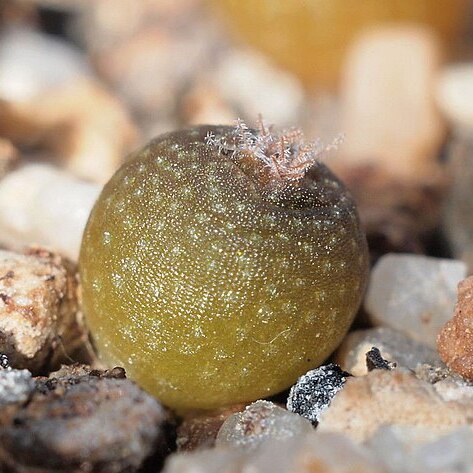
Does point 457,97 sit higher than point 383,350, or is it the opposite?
point 457,97

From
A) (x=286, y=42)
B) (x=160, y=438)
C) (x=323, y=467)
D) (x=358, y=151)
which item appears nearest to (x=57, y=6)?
(x=286, y=42)

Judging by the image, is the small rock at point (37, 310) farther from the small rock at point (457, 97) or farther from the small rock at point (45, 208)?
the small rock at point (457, 97)

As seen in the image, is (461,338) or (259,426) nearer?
(259,426)

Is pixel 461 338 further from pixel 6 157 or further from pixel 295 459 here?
pixel 6 157

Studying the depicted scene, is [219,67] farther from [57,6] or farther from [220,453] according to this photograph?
[220,453]

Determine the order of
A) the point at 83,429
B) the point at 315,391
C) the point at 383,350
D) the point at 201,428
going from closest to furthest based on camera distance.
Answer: the point at 83,429, the point at 315,391, the point at 201,428, the point at 383,350

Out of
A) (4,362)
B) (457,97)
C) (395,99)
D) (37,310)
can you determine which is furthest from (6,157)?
(457,97)

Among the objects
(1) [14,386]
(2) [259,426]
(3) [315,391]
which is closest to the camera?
(1) [14,386]
